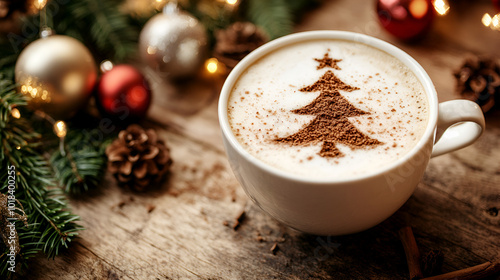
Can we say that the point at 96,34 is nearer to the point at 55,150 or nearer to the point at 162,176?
the point at 55,150

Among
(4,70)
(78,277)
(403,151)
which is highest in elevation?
(403,151)

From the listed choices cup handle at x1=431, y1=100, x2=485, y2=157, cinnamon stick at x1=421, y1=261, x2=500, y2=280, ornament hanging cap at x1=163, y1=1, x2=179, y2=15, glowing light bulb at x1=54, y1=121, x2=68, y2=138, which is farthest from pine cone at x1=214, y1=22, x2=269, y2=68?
cinnamon stick at x1=421, y1=261, x2=500, y2=280

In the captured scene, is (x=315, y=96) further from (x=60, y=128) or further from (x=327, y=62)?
(x=60, y=128)

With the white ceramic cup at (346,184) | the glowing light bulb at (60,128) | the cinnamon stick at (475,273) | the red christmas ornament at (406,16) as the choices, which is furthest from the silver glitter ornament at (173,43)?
the cinnamon stick at (475,273)

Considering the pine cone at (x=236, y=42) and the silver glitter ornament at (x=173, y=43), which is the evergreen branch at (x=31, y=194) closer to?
the silver glitter ornament at (x=173, y=43)

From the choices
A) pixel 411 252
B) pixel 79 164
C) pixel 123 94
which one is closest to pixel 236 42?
pixel 123 94

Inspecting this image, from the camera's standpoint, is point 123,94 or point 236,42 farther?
point 236,42

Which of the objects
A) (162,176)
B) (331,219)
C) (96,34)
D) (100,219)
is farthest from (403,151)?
(96,34)
